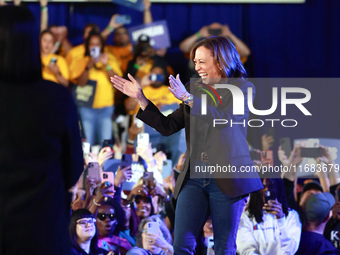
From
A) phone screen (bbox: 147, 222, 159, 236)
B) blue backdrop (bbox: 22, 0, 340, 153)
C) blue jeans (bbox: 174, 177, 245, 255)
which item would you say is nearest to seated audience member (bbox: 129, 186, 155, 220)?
phone screen (bbox: 147, 222, 159, 236)

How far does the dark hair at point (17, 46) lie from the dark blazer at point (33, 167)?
0.05m

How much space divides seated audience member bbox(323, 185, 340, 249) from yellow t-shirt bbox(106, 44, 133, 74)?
7.00ft

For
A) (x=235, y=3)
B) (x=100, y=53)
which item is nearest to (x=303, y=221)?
(x=235, y=3)

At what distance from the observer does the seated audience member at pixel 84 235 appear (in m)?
3.12

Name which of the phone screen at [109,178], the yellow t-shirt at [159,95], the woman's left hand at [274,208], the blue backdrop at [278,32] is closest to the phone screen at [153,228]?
the phone screen at [109,178]

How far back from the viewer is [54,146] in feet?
4.57

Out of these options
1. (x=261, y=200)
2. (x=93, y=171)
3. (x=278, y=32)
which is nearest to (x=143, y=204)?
(x=93, y=171)

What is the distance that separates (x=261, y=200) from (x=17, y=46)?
2419 millimetres

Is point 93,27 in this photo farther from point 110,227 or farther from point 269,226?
point 269,226

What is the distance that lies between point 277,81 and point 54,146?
120 inches

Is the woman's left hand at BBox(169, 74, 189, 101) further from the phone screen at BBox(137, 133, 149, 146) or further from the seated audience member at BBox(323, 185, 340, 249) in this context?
the seated audience member at BBox(323, 185, 340, 249)

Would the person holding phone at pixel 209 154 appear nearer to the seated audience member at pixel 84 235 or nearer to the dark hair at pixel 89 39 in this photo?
the seated audience member at pixel 84 235

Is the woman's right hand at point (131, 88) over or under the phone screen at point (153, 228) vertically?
over

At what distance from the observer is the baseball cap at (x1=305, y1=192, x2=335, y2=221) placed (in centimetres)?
340
